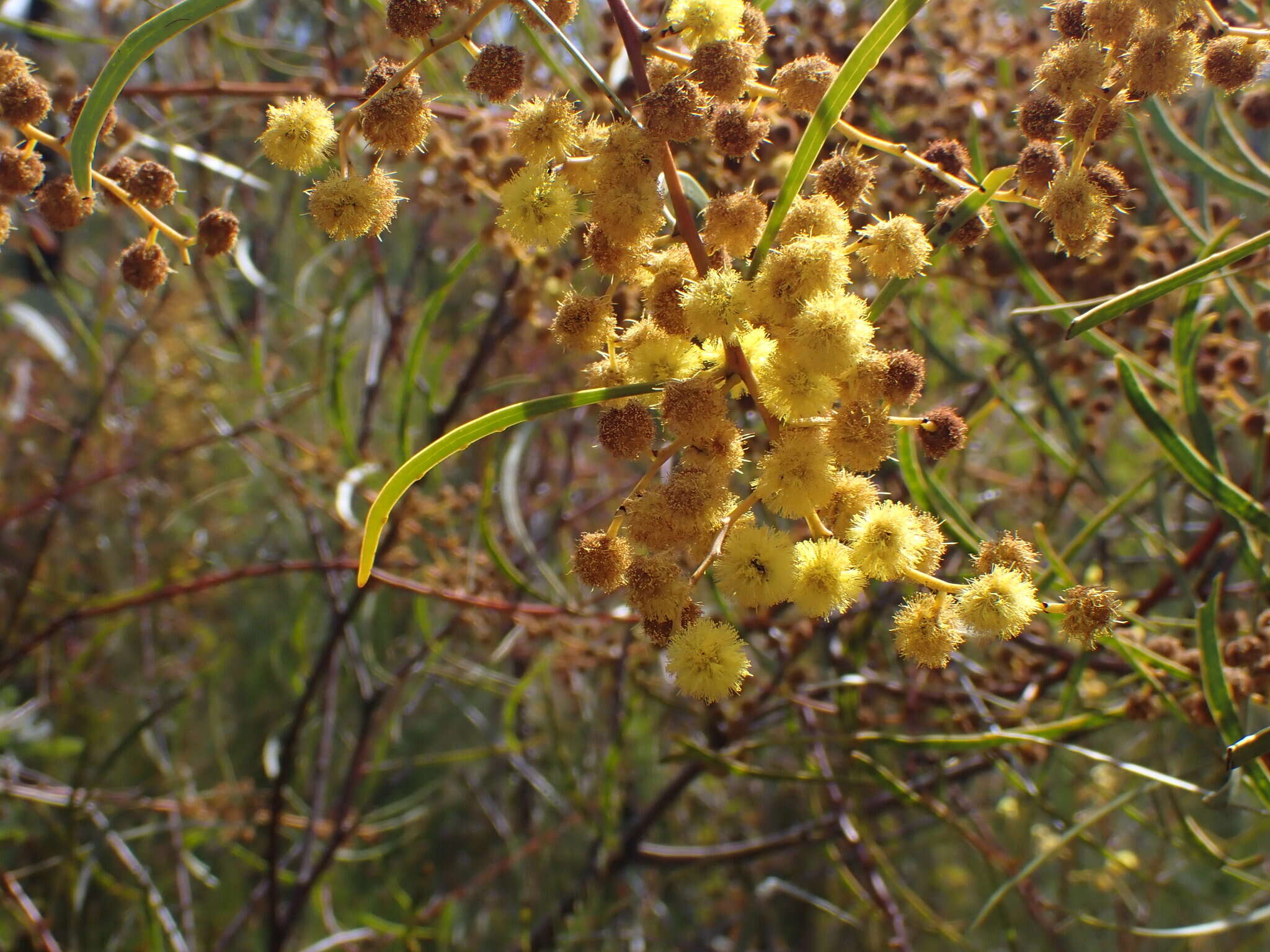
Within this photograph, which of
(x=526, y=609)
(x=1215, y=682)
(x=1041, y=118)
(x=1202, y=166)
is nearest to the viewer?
(x=1041, y=118)

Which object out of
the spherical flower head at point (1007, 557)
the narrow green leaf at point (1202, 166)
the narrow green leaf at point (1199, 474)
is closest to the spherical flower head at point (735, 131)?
the spherical flower head at point (1007, 557)

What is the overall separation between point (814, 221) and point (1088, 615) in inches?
8.6

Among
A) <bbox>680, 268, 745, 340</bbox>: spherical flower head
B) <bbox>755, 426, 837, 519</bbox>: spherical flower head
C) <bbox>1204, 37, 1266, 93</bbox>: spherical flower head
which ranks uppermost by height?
<bbox>1204, 37, 1266, 93</bbox>: spherical flower head

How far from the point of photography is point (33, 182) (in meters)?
0.54

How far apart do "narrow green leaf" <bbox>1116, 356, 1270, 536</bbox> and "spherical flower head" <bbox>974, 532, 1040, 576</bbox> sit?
0.80 ft

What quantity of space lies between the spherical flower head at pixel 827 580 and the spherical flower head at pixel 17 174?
0.47 metres

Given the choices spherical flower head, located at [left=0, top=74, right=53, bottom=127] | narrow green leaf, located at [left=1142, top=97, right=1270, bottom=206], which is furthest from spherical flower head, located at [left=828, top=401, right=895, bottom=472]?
narrow green leaf, located at [left=1142, top=97, right=1270, bottom=206]

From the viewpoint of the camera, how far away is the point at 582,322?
47 cm

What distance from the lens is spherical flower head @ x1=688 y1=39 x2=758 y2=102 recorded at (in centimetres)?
42

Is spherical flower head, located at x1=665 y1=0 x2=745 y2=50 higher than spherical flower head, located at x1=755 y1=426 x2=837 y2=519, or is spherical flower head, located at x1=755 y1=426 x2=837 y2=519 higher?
spherical flower head, located at x1=665 y1=0 x2=745 y2=50

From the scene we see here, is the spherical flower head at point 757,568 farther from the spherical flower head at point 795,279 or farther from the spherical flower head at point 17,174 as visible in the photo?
the spherical flower head at point 17,174

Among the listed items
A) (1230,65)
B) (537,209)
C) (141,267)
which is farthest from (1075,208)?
(141,267)

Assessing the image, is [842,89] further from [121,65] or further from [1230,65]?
[121,65]

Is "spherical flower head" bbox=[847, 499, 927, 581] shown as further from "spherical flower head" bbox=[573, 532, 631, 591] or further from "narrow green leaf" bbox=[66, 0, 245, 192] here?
→ "narrow green leaf" bbox=[66, 0, 245, 192]
